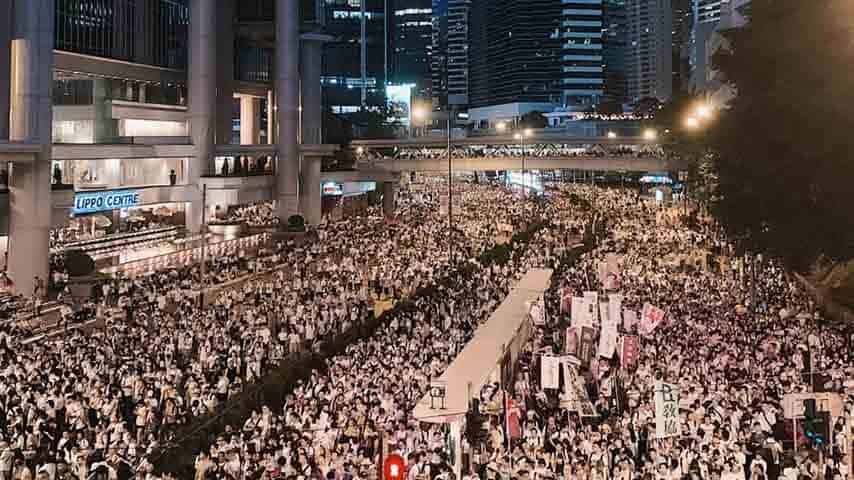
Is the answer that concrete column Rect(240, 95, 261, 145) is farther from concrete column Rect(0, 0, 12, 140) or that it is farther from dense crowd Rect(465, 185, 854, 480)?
dense crowd Rect(465, 185, 854, 480)

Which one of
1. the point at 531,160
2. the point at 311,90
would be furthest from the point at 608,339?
the point at 531,160

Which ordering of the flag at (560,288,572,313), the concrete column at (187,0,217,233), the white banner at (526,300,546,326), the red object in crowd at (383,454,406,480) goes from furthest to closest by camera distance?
the concrete column at (187,0,217,233)
the flag at (560,288,572,313)
the white banner at (526,300,546,326)
the red object in crowd at (383,454,406,480)

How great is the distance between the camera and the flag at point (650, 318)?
18125 mm

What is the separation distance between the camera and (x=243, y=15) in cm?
5512

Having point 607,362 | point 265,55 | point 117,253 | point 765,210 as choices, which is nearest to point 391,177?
point 265,55

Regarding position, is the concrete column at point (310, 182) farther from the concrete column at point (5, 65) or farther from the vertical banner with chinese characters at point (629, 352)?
the vertical banner with chinese characters at point (629, 352)

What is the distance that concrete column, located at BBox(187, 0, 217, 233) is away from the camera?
44156 mm

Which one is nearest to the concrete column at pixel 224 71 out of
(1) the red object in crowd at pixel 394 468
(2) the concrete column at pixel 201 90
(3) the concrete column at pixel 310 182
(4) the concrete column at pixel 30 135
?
(3) the concrete column at pixel 310 182

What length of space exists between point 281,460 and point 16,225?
846 inches

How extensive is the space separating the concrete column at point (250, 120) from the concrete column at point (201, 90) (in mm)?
13324

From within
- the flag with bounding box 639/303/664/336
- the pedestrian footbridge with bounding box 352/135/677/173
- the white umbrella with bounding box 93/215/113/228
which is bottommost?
the flag with bounding box 639/303/664/336

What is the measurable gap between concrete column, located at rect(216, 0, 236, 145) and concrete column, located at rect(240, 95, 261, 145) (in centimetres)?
435

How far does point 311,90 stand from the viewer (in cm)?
5612

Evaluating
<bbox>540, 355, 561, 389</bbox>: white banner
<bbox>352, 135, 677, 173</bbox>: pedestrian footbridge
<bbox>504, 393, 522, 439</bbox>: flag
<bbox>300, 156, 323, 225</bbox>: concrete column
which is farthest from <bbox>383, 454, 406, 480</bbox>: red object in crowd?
<bbox>352, 135, 677, 173</bbox>: pedestrian footbridge
